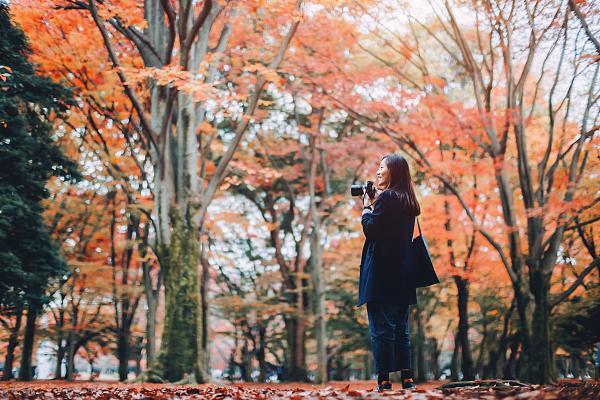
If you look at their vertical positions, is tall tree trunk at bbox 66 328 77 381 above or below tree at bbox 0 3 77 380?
below

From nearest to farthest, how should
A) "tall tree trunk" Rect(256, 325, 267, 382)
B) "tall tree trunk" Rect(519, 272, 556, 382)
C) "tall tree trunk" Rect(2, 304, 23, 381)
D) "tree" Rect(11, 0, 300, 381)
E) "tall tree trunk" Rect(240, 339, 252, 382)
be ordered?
"tree" Rect(11, 0, 300, 381) < "tall tree trunk" Rect(519, 272, 556, 382) < "tall tree trunk" Rect(2, 304, 23, 381) < "tall tree trunk" Rect(256, 325, 267, 382) < "tall tree trunk" Rect(240, 339, 252, 382)

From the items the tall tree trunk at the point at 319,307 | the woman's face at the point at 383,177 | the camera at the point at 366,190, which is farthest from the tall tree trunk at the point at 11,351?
the woman's face at the point at 383,177

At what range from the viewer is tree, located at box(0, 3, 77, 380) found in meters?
9.31

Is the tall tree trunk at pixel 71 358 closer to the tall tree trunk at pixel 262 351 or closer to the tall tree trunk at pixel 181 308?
the tall tree trunk at pixel 262 351

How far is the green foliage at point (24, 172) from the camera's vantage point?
30.5 ft

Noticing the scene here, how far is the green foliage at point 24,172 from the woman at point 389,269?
753 centimetres

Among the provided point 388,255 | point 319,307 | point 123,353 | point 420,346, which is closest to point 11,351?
point 123,353

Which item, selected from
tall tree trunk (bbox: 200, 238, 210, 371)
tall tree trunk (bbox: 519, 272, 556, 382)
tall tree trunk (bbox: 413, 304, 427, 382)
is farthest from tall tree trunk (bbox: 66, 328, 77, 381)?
tall tree trunk (bbox: 519, 272, 556, 382)

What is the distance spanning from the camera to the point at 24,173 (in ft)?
34.4

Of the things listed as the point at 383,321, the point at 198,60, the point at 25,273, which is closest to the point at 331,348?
the point at 25,273

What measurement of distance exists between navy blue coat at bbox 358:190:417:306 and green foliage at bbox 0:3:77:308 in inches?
297

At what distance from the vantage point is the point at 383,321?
3625 millimetres

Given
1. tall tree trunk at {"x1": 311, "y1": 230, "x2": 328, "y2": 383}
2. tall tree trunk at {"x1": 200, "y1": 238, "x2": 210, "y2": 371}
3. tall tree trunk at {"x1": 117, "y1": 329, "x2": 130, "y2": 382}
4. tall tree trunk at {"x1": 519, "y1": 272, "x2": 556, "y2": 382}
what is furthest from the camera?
tall tree trunk at {"x1": 117, "y1": 329, "x2": 130, "y2": 382}

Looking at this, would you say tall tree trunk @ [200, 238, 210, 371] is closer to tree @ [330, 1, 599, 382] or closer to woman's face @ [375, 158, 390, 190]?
tree @ [330, 1, 599, 382]
